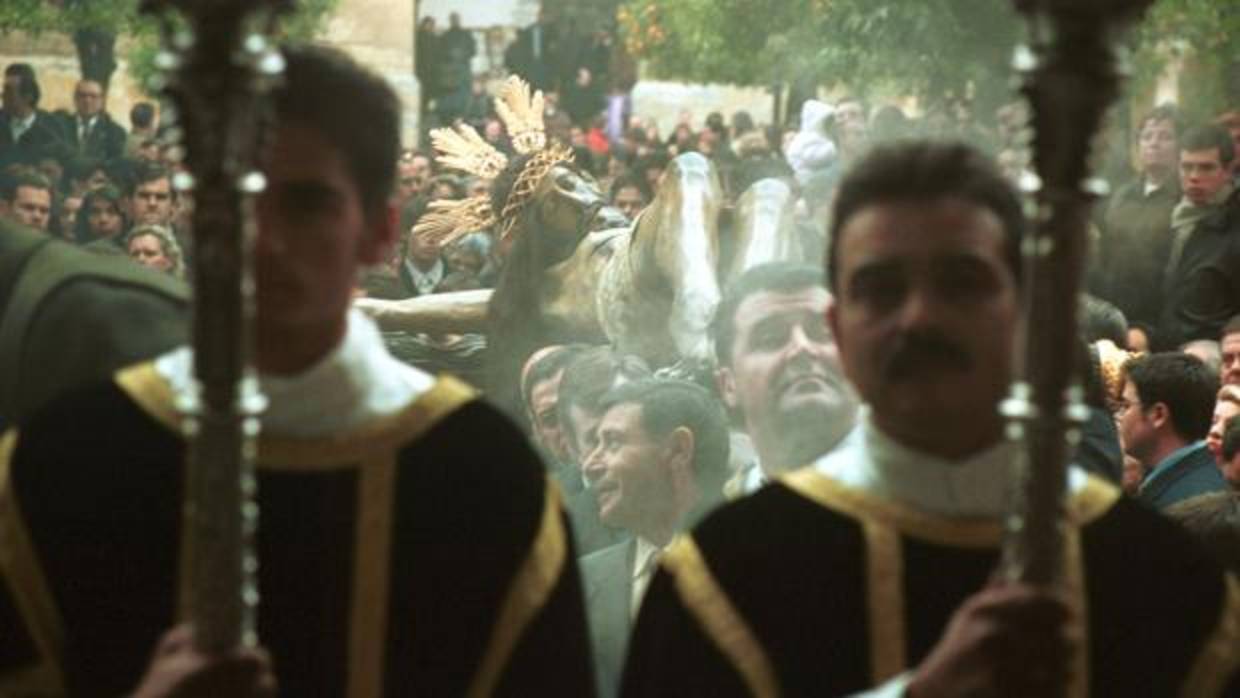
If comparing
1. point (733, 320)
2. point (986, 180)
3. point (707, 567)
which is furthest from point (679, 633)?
point (733, 320)

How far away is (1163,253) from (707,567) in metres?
8.81

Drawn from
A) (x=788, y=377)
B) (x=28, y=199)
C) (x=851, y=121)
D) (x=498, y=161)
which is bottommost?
(x=28, y=199)

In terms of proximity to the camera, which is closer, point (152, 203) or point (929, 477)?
point (929, 477)

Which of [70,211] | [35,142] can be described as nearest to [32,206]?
[70,211]

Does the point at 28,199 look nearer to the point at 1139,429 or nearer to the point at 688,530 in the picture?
the point at 1139,429

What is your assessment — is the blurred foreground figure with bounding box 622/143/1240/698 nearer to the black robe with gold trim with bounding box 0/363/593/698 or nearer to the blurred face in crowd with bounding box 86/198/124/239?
the black robe with gold trim with bounding box 0/363/593/698

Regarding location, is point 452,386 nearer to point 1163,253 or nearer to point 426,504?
point 426,504

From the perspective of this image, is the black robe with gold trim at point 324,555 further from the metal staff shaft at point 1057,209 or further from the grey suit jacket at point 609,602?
the grey suit jacket at point 609,602

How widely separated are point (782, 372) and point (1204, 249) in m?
4.88

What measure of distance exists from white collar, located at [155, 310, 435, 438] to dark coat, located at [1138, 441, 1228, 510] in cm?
413

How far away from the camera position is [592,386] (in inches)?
332

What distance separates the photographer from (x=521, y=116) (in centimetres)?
1420

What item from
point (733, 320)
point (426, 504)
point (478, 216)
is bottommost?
point (478, 216)

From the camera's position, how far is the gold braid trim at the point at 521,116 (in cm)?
1379
